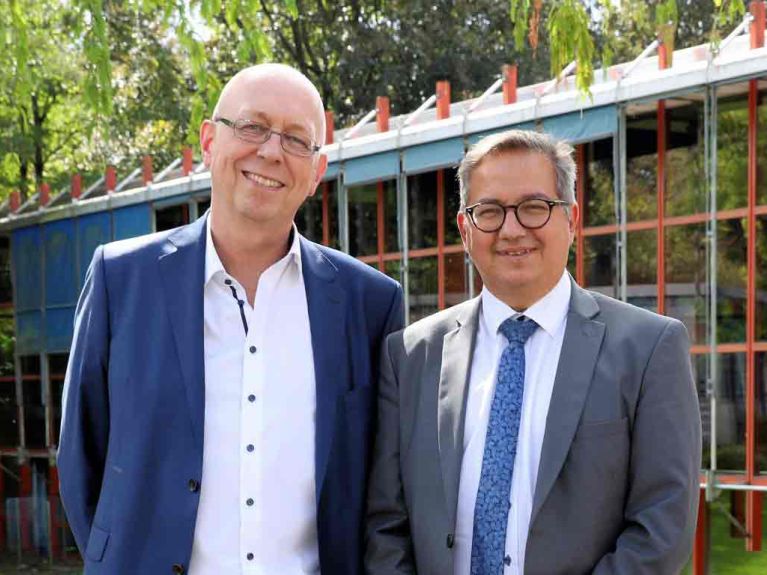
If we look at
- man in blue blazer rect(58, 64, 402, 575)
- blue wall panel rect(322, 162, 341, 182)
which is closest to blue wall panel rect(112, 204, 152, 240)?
→ blue wall panel rect(322, 162, 341, 182)

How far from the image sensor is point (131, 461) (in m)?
3.19

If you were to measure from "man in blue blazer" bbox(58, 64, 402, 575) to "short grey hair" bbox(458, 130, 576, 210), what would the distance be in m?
0.43

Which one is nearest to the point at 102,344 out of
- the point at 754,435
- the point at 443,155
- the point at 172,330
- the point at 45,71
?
the point at 172,330

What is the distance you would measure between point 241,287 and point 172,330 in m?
0.22

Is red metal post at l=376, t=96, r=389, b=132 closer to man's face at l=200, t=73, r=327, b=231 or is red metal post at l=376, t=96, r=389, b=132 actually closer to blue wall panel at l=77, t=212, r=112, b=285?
blue wall panel at l=77, t=212, r=112, b=285

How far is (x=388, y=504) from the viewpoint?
3213 mm

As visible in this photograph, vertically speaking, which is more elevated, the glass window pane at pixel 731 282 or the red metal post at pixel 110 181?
the red metal post at pixel 110 181

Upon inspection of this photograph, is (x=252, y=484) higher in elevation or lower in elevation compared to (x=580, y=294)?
lower

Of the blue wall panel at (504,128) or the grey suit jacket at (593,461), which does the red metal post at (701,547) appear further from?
the grey suit jacket at (593,461)

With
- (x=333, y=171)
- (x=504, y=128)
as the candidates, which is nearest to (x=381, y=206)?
(x=333, y=171)

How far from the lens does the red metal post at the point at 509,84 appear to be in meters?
12.5

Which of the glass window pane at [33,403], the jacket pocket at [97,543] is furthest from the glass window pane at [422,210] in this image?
the jacket pocket at [97,543]

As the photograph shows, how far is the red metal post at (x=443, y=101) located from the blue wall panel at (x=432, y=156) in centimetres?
38

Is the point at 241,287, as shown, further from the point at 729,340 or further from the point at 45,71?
the point at 45,71
